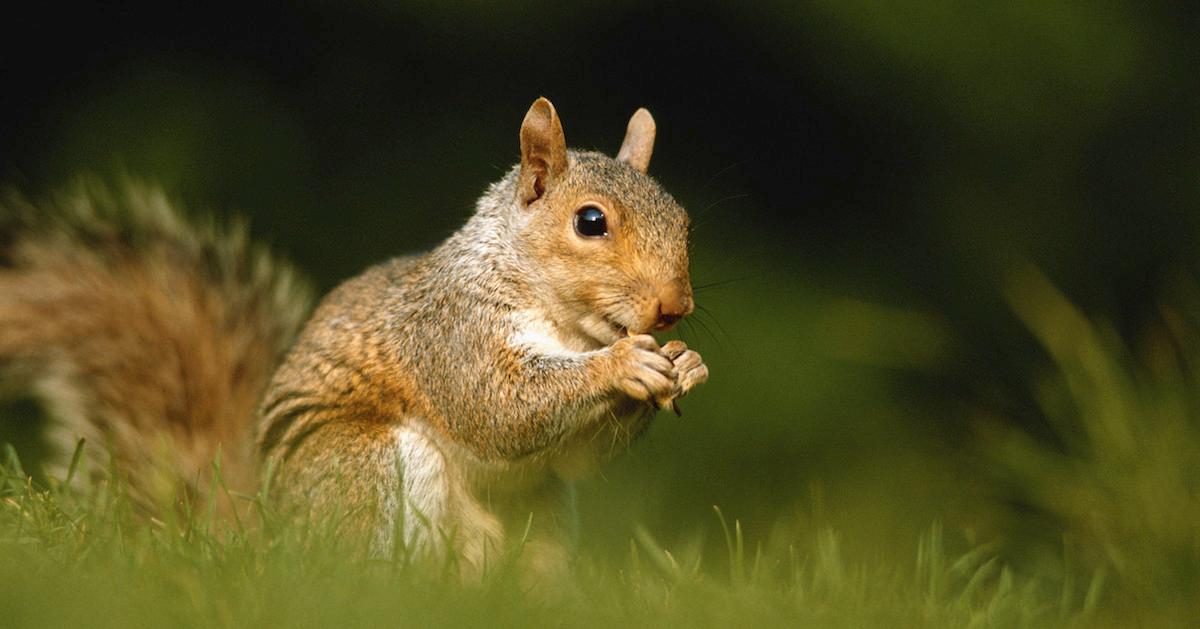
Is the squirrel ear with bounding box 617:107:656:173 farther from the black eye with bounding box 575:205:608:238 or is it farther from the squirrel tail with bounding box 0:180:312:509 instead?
the squirrel tail with bounding box 0:180:312:509

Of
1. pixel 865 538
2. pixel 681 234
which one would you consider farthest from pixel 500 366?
pixel 865 538

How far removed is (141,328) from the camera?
2240mm

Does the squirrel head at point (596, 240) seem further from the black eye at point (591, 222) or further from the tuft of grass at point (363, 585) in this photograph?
the tuft of grass at point (363, 585)

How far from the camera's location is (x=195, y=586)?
136cm

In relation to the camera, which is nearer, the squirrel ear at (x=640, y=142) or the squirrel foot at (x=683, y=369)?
the squirrel foot at (x=683, y=369)

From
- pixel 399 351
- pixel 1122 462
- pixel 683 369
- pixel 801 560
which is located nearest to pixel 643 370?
pixel 683 369

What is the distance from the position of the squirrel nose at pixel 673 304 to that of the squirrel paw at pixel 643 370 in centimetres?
5

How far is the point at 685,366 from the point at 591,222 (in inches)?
9.7

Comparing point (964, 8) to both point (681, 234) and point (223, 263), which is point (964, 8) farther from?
point (223, 263)

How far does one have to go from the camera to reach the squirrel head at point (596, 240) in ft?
6.01

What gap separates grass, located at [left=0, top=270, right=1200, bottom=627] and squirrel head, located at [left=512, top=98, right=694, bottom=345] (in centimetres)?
29

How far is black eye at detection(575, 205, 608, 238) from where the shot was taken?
1.89 metres

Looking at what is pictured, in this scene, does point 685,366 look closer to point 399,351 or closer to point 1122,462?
point 399,351

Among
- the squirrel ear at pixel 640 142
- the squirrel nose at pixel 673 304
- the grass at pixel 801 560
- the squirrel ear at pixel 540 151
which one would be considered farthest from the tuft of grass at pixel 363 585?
the squirrel ear at pixel 640 142
